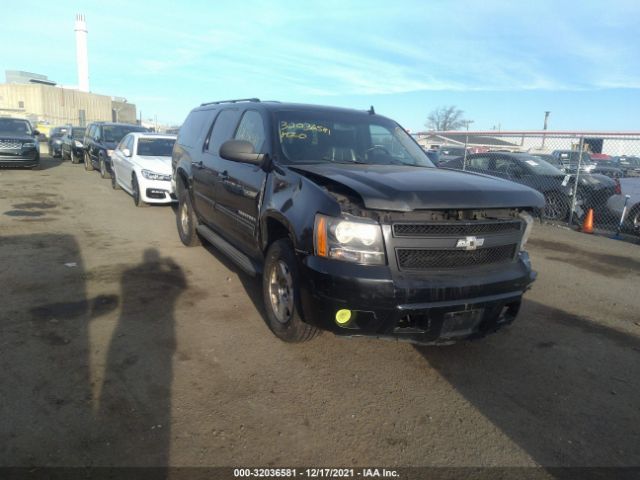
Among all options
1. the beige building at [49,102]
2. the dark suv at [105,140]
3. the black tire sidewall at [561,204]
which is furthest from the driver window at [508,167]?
the beige building at [49,102]

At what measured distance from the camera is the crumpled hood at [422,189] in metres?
2.87

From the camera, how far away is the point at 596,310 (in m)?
4.95

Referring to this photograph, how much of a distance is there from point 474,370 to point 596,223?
871 cm

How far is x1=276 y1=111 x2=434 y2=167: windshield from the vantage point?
413 centimetres

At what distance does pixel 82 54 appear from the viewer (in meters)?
66.0

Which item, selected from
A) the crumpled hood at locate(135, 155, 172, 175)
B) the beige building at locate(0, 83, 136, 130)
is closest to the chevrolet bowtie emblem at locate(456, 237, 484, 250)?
the crumpled hood at locate(135, 155, 172, 175)

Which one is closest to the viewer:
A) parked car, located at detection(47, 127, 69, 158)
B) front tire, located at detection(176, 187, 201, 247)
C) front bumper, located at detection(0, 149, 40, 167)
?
front tire, located at detection(176, 187, 201, 247)

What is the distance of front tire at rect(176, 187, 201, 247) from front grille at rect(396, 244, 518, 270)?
3.94 m

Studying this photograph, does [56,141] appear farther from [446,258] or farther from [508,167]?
[446,258]

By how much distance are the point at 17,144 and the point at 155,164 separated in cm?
898

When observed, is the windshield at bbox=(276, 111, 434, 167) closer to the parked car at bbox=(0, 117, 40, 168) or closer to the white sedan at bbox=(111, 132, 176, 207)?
the white sedan at bbox=(111, 132, 176, 207)

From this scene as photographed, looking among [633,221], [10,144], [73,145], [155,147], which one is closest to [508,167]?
[633,221]

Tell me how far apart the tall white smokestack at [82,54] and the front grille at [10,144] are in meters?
60.7

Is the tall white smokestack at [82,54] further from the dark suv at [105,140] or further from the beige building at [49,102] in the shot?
the dark suv at [105,140]
